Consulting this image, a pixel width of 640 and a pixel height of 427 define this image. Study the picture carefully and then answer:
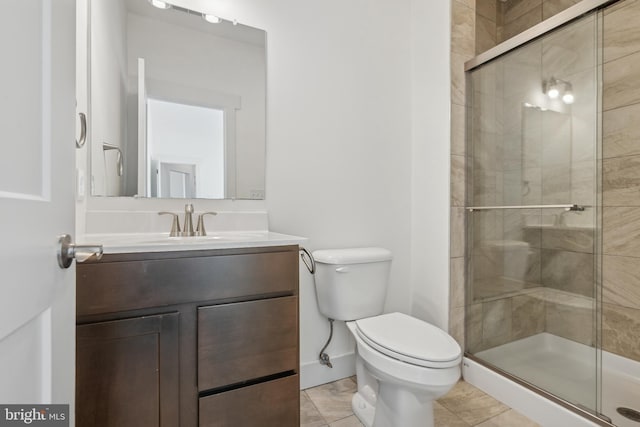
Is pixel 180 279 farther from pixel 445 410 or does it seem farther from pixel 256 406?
pixel 445 410

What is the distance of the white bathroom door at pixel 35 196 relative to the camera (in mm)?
375

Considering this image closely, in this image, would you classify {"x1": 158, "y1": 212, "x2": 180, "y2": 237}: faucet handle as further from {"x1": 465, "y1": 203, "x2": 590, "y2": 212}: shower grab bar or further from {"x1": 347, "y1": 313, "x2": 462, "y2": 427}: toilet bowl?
{"x1": 465, "y1": 203, "x2": 590, "y2": 212}: shower grab bar

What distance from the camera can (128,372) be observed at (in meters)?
0.89

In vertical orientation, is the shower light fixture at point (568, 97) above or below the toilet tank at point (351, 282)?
above

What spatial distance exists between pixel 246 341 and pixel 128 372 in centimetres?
35

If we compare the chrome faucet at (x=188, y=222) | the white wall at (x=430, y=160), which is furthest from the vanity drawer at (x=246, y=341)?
the white wall at (x=430, y=160)

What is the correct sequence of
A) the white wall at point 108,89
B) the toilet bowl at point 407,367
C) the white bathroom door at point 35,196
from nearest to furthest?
1. the white bathroom door at point 35,196
2. the toilet bowl at point 407,367
3. the white wall at point 108,89

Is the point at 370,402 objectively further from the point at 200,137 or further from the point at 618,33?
the point at 618,33

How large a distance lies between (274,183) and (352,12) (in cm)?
113

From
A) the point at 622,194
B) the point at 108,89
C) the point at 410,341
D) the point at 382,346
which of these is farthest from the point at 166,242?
the point at 622,194

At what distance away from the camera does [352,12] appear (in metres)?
1.79

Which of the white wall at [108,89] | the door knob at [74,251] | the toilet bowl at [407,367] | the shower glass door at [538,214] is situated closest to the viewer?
the door knob at [74,251]

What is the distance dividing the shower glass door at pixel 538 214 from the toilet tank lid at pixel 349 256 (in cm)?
63

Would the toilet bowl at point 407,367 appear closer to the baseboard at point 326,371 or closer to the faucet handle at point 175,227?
the baseboard at point 326,371
